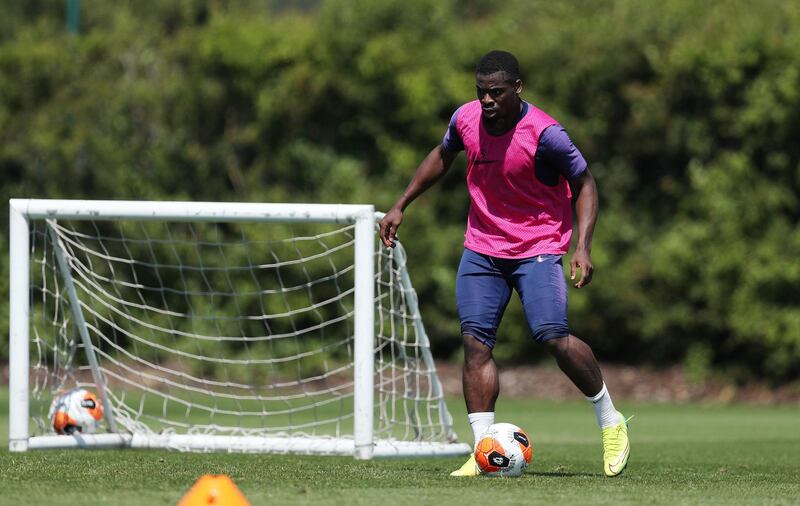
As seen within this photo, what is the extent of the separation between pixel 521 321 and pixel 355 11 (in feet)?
16.2

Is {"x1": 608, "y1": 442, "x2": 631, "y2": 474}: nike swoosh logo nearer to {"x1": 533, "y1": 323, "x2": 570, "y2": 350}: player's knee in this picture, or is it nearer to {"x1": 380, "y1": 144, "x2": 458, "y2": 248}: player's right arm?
{"x1": 533, "y1": 323, "x2": 570, "y2": 350}: player's knee

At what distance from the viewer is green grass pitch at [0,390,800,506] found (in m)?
5.48

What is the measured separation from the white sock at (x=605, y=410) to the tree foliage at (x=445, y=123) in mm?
10013

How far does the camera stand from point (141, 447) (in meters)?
8.80

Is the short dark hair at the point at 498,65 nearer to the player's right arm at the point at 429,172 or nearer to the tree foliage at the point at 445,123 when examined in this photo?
the player's right arm at the point at 429,172

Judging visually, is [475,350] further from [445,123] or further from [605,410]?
[445,123]

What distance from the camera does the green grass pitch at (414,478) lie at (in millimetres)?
5484

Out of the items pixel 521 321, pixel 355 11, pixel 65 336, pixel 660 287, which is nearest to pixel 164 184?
pixel 355 11

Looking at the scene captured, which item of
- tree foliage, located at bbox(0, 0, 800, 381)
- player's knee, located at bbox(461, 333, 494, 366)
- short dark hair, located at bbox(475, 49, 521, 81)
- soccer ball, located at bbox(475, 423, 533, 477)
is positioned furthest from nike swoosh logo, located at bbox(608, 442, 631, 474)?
tree foliage, located at bbox(0, 0, 800, 381)

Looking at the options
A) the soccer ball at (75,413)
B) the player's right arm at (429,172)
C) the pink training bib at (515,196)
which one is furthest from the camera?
the soccer ball at (75,413)

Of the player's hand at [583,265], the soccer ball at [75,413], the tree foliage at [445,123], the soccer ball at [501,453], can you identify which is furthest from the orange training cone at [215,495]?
the tree foliage at [445,123]

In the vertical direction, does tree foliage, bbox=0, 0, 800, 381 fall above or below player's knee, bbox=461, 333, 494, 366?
above

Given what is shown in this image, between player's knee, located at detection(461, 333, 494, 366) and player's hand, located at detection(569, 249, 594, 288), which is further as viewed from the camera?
player's knee, located at detection(461, 333, 494, 366)

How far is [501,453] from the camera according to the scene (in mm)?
6559
